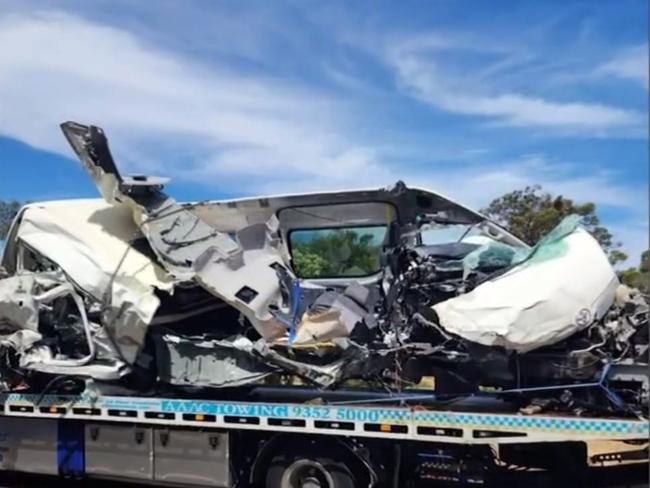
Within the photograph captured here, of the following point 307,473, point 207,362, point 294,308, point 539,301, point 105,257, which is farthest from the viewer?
point 105,257

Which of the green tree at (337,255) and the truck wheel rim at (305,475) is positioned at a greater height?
the green tree at (337,255)

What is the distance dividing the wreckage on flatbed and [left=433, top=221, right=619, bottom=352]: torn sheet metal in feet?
0.04

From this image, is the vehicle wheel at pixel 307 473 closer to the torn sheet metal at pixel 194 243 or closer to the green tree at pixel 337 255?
the torn sheet metal at pixel 194 243

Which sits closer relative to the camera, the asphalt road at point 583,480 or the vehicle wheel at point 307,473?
the asphalt road at point 583,480

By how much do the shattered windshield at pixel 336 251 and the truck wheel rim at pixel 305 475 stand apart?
78.2 inches

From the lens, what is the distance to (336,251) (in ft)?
27.3

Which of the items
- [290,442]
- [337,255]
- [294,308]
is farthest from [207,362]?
[337,255]

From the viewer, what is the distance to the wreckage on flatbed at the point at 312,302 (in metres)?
6.43

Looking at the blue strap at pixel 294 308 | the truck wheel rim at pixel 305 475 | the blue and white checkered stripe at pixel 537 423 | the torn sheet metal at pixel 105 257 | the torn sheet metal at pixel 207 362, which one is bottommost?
the truck wheel rim at pixel 305 475

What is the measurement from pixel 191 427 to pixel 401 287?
2.50 m

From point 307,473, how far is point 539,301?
2.74 metres

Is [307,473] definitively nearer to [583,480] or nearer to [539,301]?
[583,480]

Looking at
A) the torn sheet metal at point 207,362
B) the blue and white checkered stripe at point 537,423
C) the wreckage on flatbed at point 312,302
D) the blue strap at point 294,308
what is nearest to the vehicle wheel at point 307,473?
the wreckage on flatbed at point 312,302

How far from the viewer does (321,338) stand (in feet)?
23.7
